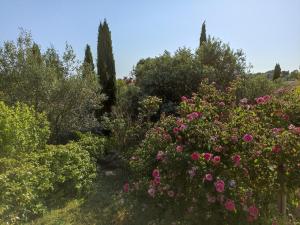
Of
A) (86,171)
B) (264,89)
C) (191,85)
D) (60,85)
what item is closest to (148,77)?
(191,85)

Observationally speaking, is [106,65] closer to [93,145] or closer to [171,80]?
[171,80]

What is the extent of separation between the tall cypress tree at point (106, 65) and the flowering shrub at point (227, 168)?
345 inches

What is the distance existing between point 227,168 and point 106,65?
10.5 metres

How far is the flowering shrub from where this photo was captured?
4.82 metres

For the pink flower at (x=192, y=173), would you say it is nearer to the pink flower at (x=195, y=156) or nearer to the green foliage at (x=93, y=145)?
the pink flower at (x=195, y=156)

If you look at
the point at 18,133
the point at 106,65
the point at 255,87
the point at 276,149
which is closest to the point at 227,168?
the point at 276,149

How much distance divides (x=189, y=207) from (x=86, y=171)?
2.99m

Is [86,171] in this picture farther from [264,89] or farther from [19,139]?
[264,89]

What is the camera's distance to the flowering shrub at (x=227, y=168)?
4820mm

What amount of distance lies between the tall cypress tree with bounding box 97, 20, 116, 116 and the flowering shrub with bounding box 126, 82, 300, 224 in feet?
28.7

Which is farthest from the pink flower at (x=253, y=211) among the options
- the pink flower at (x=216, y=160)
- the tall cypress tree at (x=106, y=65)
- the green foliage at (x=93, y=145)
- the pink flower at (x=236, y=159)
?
the tall cypress tree at (x=106, y=65)

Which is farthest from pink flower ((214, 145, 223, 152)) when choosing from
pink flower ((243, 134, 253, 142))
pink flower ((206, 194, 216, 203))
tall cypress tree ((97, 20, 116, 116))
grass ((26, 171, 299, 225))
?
tall cypress tree ((97, 20, 116, 116))

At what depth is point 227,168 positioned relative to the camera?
5.00m

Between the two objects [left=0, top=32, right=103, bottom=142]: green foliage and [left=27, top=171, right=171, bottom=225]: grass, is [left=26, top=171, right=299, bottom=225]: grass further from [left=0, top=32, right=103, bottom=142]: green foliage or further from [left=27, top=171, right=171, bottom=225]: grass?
[left=0, top=32, right=103, bottom=142]: green foliage
